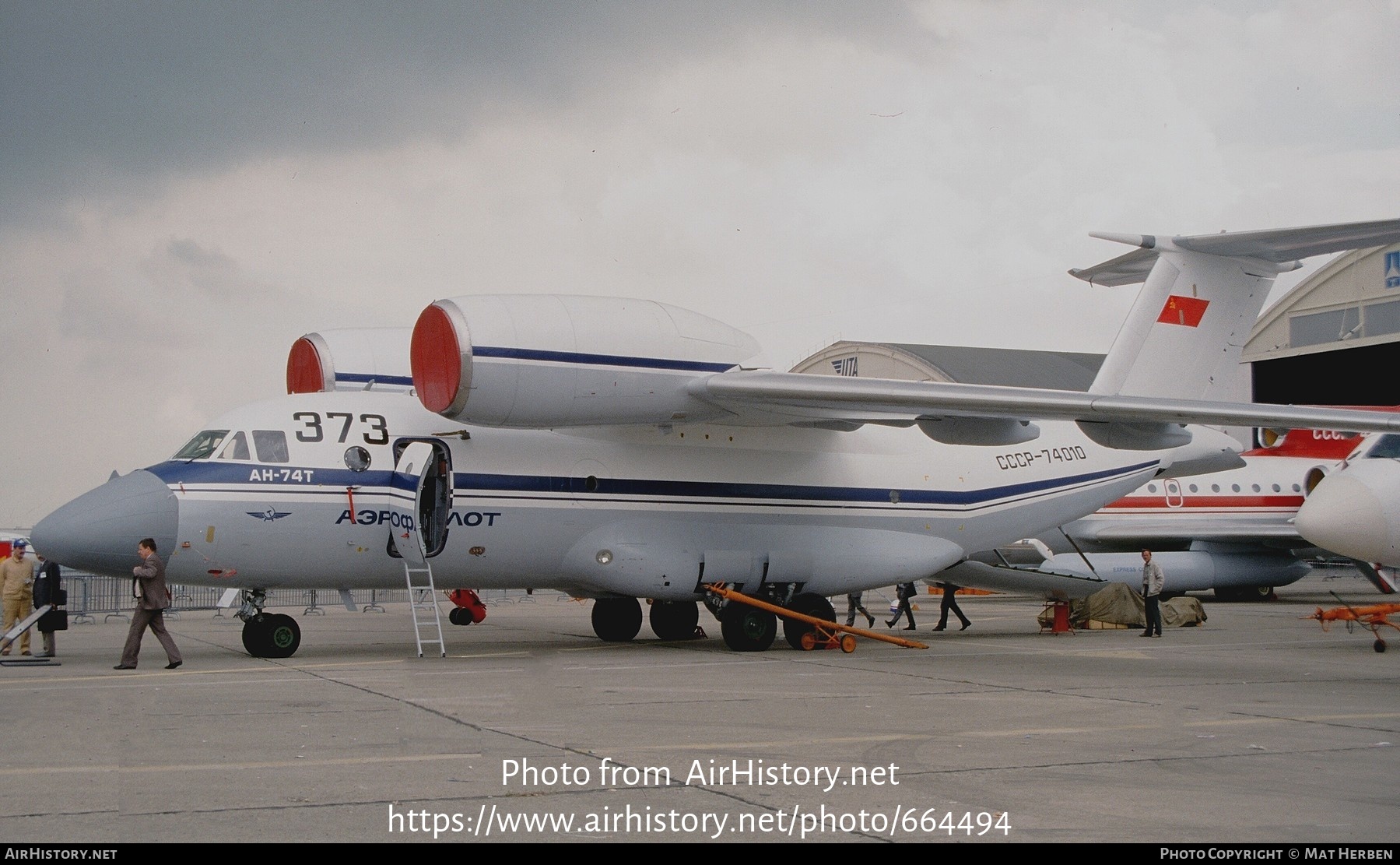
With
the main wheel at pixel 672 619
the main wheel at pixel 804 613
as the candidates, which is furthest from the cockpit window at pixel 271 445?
the main wheel at pixel 804 613

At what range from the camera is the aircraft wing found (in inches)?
481

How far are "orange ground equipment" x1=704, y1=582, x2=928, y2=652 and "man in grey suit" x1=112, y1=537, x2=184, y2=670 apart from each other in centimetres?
566

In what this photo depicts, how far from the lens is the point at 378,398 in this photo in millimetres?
13516

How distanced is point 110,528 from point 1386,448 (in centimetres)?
1445

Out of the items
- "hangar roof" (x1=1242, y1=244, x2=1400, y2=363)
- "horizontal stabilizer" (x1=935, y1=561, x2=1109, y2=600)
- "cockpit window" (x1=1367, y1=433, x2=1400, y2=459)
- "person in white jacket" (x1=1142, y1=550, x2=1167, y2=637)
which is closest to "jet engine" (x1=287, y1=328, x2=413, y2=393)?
"horizontal stabilizer" (x1=935, y1=561, x2=1109, y2=600)

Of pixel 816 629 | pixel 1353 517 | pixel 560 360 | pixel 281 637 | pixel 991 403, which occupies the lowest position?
pixel 816 629

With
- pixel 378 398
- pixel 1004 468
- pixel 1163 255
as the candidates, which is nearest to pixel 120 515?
pixel 378 398

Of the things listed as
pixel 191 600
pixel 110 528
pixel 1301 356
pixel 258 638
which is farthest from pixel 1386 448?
pixel 191 600

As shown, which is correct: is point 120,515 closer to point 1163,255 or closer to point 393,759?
point 393,759

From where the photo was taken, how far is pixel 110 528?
39.0 feet

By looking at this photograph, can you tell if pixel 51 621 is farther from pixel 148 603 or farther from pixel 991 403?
pixel 991 403

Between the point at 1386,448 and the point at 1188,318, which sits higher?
the point at 1188,318

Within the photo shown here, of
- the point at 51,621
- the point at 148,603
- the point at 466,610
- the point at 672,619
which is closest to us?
the point at 148,603
